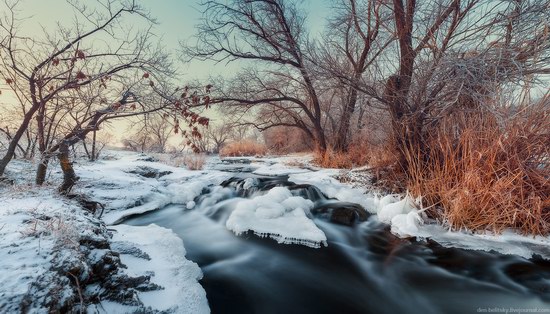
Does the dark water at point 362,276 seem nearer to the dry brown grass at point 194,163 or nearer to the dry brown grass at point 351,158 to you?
the dry brown grass at point 351,158

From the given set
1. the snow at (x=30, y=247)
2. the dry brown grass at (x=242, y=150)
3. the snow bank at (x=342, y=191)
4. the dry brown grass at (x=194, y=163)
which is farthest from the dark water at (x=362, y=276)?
the dry brown grass at (x=242, y=150)

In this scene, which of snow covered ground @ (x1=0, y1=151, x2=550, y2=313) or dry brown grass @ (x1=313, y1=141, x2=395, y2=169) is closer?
snow covered ground @ (x1=0, y1=151, x2=550, y2=313)

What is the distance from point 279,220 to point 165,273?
1.76 m

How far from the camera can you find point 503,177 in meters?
2.80

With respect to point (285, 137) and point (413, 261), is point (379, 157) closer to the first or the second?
point (413, 261)

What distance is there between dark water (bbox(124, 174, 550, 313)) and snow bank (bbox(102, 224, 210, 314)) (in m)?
0.18

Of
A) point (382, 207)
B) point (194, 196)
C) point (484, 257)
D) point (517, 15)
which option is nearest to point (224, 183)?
point (194, 196)

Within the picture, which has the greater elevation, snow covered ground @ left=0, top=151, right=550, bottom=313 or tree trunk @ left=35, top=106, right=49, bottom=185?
tree trunk @ left=35, top=106, right=49, bottom=185

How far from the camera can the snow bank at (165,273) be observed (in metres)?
1.65

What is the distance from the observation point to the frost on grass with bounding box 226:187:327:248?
10.1ft


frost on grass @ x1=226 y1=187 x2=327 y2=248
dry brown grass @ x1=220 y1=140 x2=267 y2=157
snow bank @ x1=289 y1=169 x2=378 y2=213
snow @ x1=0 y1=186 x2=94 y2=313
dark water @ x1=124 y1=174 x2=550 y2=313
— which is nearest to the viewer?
snow @ x1=0 y1=186 x2=94 y2=313

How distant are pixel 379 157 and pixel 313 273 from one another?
3564mm

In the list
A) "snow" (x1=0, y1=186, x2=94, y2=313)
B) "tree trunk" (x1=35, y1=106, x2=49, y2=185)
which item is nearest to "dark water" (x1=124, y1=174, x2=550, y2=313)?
"snow" (x1=0, y1=186, x2=94, y2=313)

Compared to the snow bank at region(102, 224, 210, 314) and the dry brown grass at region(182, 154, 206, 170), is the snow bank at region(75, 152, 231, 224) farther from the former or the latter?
the dry brown grass at region(182, 154, 206, 170)
